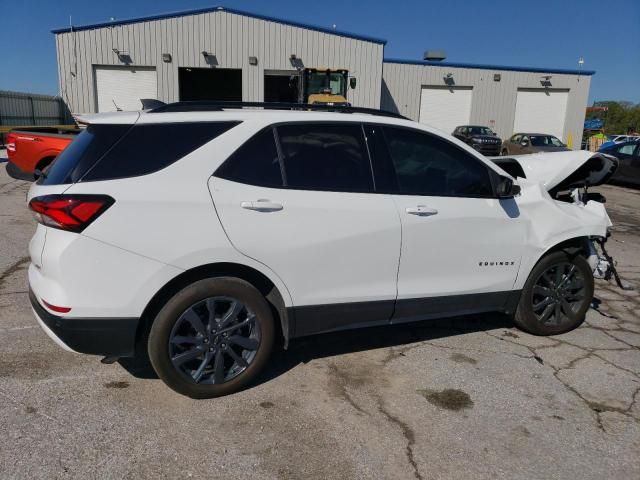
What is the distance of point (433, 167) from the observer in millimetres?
3805

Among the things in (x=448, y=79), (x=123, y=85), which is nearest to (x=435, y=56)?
(x=448, y=79)

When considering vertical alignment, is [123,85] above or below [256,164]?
above

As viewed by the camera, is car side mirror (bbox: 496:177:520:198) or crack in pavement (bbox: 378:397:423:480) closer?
crack in pavement (bbox: 378:397:423:480)

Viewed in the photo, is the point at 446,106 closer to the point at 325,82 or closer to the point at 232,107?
the point at 325,82

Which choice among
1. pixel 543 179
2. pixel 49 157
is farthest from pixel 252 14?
pixel 543 179

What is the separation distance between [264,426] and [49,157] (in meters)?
7.87

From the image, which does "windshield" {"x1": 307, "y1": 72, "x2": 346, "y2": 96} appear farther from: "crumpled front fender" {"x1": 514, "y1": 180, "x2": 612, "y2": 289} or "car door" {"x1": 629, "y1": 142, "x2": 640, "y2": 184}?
"crumpled front fender" {"x1": 514, "y1": 180, "x2": 612, "y2": 289}

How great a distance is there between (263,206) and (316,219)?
13.8 inches

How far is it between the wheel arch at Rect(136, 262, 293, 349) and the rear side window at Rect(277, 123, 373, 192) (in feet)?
2.04

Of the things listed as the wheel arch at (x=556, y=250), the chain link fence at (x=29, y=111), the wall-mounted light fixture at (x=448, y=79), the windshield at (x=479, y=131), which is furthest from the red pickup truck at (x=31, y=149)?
the wall-mounted light fixture at (x=448, y=79)

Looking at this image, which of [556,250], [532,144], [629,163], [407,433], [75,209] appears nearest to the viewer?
[75,209]

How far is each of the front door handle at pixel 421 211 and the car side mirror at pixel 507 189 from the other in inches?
22.5

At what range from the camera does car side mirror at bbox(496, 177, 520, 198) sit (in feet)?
12.6

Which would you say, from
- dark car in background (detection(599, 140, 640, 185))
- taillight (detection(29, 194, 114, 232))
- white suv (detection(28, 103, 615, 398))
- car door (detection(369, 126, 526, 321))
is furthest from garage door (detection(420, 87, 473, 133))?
taillight (detection(29, 194, 114, 232))
